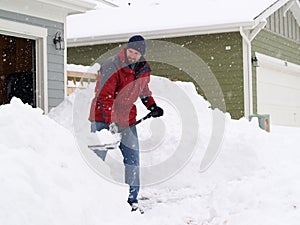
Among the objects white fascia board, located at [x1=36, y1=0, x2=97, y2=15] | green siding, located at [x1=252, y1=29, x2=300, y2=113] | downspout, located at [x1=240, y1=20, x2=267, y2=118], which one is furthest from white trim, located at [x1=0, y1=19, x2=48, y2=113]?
green siding, located at [x1=252, y1=29, x2=300, y2=113]

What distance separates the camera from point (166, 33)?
13977 mm

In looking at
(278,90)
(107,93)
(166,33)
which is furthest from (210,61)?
(107,93)

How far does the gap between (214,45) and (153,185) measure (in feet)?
23.6

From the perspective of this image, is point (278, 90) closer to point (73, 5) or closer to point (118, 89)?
point (73, 5)

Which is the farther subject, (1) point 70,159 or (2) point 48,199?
(1) point 70,159

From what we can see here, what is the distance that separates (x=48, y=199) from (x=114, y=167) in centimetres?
390

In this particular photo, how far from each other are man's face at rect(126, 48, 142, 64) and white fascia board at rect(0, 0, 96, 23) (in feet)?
10.8

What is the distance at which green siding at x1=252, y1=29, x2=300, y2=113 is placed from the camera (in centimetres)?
1420

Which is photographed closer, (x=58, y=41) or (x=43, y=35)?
(x=43, y=35)

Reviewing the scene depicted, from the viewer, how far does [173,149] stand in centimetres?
770

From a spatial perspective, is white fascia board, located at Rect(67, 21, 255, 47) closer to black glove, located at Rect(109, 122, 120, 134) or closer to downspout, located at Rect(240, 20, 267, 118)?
downspout, located at Rect(240, 20, 267, 118)

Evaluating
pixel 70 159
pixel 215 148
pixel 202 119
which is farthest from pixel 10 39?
pixel 70 159

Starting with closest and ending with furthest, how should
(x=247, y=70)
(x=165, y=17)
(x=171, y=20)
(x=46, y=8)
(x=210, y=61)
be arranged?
(x=46, y=8)
(x=247, y=70)
(x=210, y=61)
(x=171, y=20)
(x=165, y=17)

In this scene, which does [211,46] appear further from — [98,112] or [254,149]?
[98,112]
